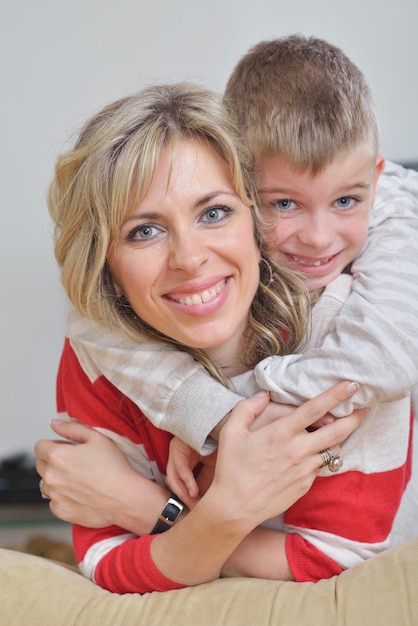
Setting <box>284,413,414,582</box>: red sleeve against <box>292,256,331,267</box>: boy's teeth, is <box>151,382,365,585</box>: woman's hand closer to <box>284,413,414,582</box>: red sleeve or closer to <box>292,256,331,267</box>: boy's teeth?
<box>284,413,414,582</box>: red sleeve

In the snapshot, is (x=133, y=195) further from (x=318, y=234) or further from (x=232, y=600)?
(x=232, y=600)

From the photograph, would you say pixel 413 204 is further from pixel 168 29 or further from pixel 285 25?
pixel 168 29

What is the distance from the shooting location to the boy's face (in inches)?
55.7

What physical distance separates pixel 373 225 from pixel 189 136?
396 millimetres

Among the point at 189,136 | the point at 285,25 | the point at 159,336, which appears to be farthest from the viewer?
the point at 285,25

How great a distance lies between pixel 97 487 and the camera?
152 cm

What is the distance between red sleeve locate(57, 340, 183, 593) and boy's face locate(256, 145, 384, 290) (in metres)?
0.41

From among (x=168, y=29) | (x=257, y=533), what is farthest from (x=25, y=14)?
(x=257, y=533)

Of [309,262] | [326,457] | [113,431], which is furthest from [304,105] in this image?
[113,431]

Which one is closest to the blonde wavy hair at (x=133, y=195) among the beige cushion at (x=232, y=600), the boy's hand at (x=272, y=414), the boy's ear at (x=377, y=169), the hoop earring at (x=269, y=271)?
the hoop earring at (x=269, y=271)

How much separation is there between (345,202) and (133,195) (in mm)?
380

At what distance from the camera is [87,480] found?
1533 millimetres

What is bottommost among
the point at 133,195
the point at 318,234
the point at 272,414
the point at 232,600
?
the point at 232,600

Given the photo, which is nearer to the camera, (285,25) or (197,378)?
(197,378)
